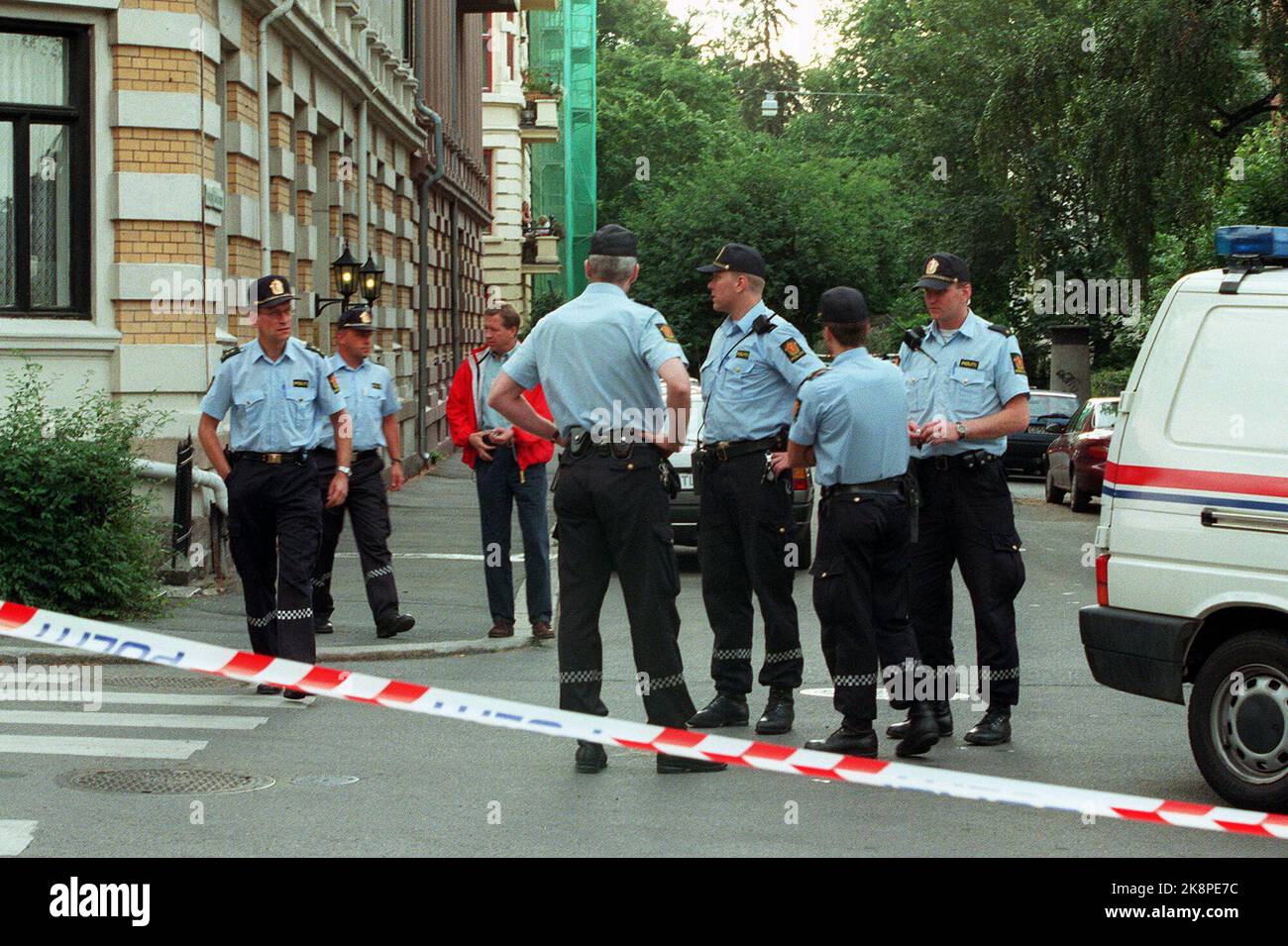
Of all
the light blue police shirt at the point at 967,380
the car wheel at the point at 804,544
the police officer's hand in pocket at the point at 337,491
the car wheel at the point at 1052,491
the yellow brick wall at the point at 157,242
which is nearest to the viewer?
the light blue police shirt at the point at 967,380

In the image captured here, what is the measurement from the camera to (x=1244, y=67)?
20.9 m

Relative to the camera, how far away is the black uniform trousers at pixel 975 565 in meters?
8.16

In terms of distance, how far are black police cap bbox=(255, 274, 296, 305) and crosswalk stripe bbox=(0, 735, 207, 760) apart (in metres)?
2.44

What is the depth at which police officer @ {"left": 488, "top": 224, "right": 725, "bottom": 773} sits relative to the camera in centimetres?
740

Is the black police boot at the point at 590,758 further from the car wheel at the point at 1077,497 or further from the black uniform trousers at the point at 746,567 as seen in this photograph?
the car wheel at the point at 1077,497

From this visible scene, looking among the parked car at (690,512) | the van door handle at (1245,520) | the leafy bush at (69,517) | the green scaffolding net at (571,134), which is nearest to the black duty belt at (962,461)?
the van door handle at (1245,520)

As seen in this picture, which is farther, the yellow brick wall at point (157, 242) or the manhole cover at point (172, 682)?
the yellow brick wall at point (157, 242)

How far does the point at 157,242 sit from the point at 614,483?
760 cm

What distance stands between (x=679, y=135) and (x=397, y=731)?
59746mm

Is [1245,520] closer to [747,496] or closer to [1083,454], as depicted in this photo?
[747,496]

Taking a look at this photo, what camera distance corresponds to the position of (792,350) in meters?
8.30

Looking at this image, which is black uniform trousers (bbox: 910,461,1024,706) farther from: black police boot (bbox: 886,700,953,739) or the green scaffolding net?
the green scaffolding net

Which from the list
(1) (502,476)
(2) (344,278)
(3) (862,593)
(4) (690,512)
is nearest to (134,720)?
(3) (862,593)
